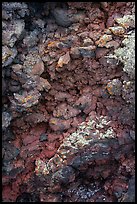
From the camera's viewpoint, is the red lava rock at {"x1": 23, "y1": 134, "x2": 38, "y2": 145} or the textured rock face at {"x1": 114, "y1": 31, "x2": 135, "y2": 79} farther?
the red lava rock at {"x1": 23, "y1": 134, "x2": 38, "y2": 145}

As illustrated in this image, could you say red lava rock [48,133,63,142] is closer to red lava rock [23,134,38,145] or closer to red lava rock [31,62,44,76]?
red lava rock [23,134,38,145]

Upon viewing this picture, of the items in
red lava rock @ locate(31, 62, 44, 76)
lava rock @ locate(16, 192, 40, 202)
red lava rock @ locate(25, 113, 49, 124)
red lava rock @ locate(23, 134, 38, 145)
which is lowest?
lava rock @ locate(16, 192, 40, 202)

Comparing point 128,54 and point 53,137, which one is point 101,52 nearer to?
point 128,54

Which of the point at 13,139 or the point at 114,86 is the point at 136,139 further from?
the point at 13,139

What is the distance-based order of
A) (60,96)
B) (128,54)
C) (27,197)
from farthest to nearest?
(27,197) → (60,96) → (128,54)

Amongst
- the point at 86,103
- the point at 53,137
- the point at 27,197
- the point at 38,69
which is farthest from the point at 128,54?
the point at 27,197

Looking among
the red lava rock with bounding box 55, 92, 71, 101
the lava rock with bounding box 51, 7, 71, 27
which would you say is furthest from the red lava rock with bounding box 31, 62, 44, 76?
the lava rock with bounding box 51, 7, 71, 27

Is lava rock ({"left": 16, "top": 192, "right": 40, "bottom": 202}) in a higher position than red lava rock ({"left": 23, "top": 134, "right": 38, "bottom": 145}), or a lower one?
lower

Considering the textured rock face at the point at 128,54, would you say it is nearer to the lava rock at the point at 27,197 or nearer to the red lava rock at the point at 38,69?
the red lava rock at the point at 38,69
